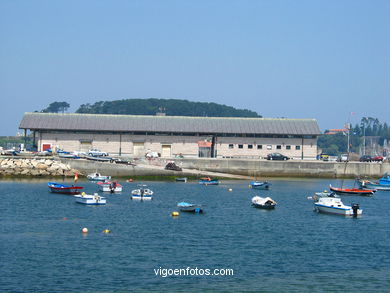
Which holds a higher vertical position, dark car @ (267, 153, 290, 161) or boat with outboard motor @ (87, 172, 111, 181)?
dark car @ (267, 153, 290, 161)

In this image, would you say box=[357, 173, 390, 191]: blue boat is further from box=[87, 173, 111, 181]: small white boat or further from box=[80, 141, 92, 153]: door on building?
box=[80, 141, 92, 153]: door on building

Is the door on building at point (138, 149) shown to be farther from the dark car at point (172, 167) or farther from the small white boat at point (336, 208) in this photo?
the small white boat at point (336, 208)

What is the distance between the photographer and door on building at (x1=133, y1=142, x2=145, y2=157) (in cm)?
10869

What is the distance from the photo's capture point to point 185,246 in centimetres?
4794

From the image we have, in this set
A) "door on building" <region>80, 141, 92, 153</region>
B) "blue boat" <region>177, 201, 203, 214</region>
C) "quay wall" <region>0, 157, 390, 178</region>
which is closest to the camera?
"blue boat" <region>177, 201, 203, 214</region>

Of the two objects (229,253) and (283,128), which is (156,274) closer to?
(229,253)

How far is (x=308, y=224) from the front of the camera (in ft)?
198

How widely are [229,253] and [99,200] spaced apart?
1030 inches

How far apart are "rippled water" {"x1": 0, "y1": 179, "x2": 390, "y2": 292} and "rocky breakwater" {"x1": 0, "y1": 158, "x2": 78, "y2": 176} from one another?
814 inches

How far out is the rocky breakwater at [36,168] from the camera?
9612 cm

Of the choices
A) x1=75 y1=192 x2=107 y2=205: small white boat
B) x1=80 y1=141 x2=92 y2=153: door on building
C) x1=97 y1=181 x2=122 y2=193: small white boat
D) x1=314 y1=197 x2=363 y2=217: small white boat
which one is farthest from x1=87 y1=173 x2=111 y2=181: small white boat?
x1=314 y1=197 x2=363 y2=217: small white boat

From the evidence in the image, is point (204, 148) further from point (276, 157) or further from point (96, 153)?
point (96, 153)

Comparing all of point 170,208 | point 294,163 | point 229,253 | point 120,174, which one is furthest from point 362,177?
point 229,253

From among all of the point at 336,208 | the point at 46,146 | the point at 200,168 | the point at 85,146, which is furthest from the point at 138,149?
the point at 336,208
